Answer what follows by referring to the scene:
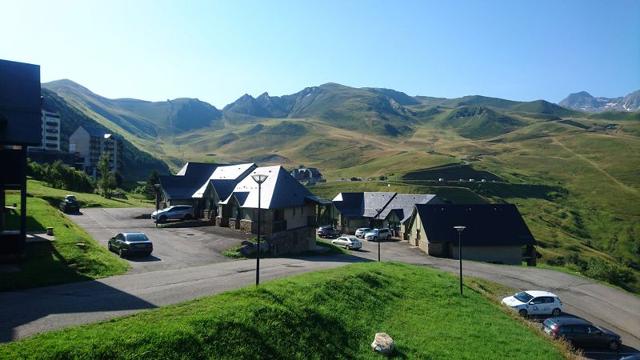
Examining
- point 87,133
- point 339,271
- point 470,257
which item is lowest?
point 470,257

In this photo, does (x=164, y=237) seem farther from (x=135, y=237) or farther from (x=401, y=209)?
(x=401, y=209)

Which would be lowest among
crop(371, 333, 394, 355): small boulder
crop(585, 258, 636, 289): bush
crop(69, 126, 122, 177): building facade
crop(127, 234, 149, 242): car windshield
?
crop(585, 258, 636, 289): bush

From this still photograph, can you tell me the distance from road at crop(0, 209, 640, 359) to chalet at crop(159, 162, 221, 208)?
5.22m

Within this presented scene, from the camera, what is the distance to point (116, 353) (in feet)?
37.0

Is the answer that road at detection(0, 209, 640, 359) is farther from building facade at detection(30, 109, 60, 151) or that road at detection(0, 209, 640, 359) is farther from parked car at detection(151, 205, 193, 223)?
building facade at detection(30, 109, 60, 151)

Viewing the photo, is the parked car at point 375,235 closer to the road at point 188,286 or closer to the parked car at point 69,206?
the road at point 188,286

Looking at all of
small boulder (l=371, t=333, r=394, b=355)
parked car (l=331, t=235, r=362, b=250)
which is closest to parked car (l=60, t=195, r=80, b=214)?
parked car (l=331, t=235, r=362, b=250)

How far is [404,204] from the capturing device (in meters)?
76.8

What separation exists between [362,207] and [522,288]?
1823 inches

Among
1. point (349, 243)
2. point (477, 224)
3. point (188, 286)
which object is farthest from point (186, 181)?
point (188, 286)

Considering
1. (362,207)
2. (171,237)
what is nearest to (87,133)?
(362,207)

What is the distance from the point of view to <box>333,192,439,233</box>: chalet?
74938mm

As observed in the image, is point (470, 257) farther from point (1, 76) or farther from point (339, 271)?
point (1, 76)

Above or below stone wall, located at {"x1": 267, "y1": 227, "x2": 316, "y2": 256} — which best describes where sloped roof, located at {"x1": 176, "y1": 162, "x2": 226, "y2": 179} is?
above
